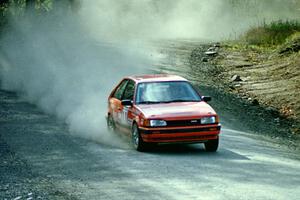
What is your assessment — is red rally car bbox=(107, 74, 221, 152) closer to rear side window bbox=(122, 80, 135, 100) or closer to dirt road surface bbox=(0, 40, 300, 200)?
rear side window bbox=(122, 80, 135, 100)

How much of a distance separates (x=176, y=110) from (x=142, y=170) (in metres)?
2.19

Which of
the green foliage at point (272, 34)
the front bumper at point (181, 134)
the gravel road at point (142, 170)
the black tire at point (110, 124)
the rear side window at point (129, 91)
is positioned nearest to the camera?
the gravel road at point (142, 170)

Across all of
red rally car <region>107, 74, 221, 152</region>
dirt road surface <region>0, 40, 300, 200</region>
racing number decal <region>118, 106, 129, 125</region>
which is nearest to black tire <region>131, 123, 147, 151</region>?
red rally car <region>107, 74, 221, 152</region>

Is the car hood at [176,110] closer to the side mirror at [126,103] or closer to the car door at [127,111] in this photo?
the side mirror at [126,103]

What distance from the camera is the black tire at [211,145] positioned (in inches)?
578

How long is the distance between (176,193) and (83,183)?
177 cm

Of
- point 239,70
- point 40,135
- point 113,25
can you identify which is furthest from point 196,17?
point 40,135

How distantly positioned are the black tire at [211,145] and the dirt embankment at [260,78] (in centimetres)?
528

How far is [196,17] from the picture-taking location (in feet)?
247

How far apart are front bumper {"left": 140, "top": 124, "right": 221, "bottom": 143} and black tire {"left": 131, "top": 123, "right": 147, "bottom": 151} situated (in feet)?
0.95

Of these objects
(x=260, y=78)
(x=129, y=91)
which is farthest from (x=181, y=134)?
(x=260, y=78)

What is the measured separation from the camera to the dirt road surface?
1096 centimetres

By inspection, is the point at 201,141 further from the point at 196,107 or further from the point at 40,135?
the point at 40,135

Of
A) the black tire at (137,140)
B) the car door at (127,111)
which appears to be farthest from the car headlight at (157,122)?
the car door at (127,111)
